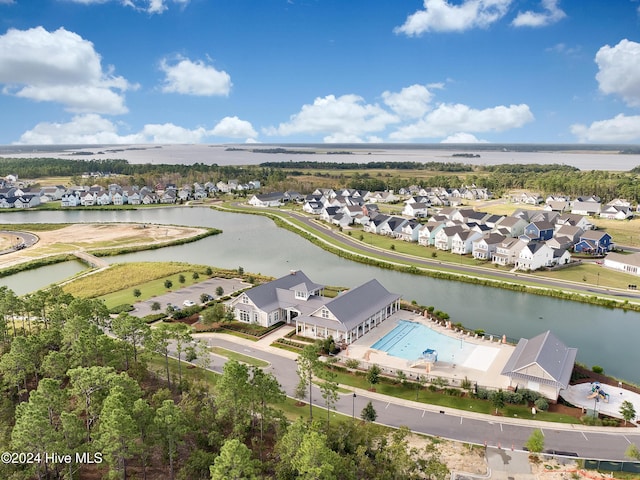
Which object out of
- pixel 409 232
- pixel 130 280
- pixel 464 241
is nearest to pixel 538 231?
pixel 464 241

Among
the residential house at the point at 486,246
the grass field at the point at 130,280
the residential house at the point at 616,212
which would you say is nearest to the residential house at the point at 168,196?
the grass field at the point at 130,280

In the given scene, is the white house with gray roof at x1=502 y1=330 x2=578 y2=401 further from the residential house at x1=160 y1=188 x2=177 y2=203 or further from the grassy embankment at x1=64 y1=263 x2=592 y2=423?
the residential house at x1=160 y1=188 x2=177 y2=203

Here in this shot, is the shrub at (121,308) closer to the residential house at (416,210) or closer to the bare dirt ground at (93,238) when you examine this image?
the bare dirt ground at (93,238)

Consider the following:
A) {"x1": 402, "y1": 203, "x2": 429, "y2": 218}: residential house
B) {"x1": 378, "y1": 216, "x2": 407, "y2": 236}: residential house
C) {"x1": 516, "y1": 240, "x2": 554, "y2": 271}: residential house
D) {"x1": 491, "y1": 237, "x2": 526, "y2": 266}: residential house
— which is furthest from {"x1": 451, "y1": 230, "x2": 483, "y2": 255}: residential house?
{"x1": 402, "y1": 203, "x2": 429, "y2": 218}: residential house

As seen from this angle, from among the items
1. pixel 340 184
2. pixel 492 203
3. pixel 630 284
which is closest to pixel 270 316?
pixel 630 284

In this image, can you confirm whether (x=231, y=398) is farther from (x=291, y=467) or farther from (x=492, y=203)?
(x=492, y=203)

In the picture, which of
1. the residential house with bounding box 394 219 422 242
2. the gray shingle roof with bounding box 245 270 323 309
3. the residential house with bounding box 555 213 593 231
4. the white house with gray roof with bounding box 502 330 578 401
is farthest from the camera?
the residential house with bounding box 555 213 593 231
